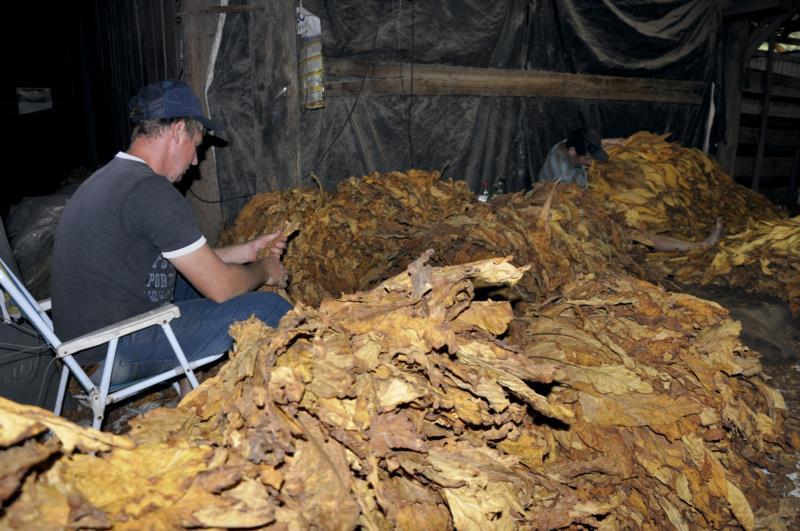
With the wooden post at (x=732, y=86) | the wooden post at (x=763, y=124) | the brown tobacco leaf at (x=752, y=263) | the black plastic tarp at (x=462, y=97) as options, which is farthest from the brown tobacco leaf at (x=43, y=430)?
the wooden post at (x=763, y=124)

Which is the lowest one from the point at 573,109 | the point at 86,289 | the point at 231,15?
the point at 86,289

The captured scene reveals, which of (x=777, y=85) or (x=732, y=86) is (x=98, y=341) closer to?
(x=732, y=86)

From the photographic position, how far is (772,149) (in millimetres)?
12406

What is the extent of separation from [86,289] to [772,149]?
14.4m

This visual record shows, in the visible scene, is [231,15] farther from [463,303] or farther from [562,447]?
[562,447]

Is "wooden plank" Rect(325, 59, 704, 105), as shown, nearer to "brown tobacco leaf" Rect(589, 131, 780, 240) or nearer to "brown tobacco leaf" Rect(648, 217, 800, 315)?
"brown tobacco leaf" Rect(589, 131, 780, 240)

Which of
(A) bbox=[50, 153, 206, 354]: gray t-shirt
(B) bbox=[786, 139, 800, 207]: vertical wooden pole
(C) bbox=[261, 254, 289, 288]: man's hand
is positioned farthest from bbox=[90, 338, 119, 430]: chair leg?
(B) bbox=[786, 139, 800, 207]: vertical wooden pole

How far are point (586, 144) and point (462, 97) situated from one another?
68.1 inches

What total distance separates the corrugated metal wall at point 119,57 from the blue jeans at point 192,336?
3.46 metres

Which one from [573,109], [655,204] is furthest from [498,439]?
[573,109]

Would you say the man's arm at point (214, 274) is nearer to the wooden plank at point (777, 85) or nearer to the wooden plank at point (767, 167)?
the wooden plank at point (767, 167)

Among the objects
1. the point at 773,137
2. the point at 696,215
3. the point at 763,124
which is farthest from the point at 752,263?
the point at 773,137

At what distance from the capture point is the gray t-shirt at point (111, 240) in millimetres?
2686

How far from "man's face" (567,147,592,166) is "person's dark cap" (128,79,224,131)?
5050 mm
